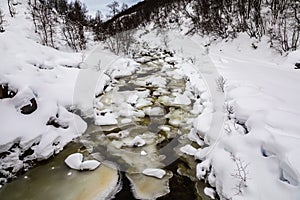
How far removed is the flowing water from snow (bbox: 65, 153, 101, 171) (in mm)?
82

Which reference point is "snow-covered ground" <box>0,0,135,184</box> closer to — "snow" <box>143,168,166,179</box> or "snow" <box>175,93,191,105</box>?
"snow" <box>143,168,166,179</box>

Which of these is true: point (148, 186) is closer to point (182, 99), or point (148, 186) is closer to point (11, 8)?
point (182, 99)

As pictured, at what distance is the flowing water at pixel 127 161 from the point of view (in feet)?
11.3

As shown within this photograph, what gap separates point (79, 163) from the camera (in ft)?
13.2

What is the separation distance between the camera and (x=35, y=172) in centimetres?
395

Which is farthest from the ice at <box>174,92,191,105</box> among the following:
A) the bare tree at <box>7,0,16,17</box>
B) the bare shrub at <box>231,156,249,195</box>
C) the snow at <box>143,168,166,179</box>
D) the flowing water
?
the bare tree at <box>7,0,16,17</box>

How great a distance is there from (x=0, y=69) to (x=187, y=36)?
12.5 meters

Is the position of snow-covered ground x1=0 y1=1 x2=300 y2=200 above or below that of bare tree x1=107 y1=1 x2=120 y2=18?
below

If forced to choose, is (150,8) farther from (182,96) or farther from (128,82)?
(182,96)

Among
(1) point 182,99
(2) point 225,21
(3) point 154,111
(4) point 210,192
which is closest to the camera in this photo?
(4) point 210,192

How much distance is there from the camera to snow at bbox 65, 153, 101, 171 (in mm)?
3953

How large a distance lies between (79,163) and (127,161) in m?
0.77

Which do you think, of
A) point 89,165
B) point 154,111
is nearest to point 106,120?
point 154,111

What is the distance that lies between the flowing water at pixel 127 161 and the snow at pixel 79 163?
0.27 ft
